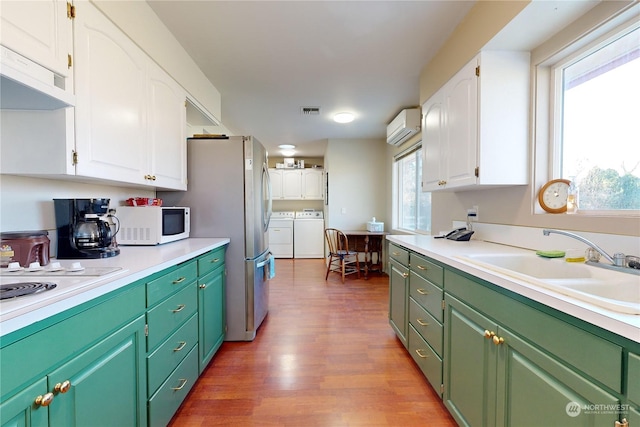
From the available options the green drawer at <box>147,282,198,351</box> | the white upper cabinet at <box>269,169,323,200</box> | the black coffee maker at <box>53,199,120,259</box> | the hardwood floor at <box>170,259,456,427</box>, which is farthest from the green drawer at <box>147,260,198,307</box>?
the white upper cabinet at <box>269,169,323,200</box>

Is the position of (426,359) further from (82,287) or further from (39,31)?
(39,31)

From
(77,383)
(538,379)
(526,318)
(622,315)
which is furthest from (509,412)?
(77,383)

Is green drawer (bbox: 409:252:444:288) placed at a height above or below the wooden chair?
above

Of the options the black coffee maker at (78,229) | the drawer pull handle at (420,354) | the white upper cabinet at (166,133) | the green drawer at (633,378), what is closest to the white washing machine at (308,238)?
the white upper cabinet at (166,133)

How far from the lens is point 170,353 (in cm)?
138

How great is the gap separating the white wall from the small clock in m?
3.48

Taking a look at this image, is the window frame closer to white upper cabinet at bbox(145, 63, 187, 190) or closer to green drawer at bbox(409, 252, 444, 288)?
green drawer at bbox(409, 252, 444, 288)

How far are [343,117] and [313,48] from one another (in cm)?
152

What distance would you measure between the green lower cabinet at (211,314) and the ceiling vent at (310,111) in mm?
2325

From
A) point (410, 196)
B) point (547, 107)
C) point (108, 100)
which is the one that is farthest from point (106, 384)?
point (410, 196)

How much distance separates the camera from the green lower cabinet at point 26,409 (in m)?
0.62

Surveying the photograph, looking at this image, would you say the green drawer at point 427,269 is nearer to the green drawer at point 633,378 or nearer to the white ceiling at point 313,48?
the green drawer at point 633,378

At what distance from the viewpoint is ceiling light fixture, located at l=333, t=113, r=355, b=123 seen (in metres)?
3.60

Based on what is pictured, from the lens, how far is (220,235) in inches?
89.0
